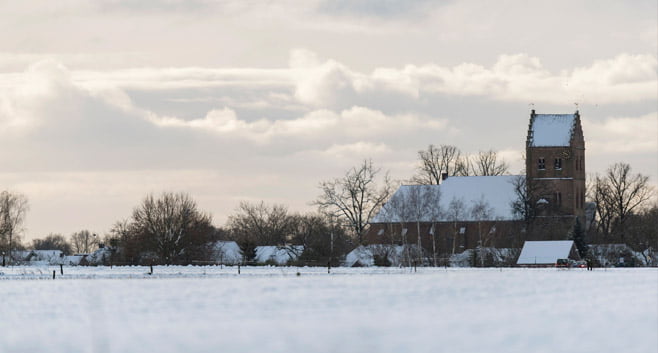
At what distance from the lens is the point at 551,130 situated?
129125 mm

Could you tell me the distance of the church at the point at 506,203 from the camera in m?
115

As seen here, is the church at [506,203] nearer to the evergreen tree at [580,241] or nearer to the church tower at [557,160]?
the church tower at [557,160]

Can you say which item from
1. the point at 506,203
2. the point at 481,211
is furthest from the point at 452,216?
the point at 506,203

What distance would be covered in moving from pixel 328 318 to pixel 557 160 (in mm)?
100480

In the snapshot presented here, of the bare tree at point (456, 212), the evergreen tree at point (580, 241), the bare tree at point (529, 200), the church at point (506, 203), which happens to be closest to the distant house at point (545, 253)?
the evergreen tree at point (580, 241)

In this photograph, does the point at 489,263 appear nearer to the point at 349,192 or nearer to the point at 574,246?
the point at 574,246

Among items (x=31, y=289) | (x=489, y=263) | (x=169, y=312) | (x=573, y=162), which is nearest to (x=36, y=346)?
(x=169, y=312)

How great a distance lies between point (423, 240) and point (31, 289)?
242ft

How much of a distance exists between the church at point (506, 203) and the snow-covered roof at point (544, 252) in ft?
40.3

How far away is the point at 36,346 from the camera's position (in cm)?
2445

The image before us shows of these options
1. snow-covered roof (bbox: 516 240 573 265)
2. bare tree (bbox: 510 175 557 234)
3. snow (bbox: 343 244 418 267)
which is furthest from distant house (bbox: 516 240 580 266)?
bare tree (bbox: 510 175 557 234)

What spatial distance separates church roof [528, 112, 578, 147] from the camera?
12825 cm

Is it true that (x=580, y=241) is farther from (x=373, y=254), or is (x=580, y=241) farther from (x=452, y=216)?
(x=373, y=254)

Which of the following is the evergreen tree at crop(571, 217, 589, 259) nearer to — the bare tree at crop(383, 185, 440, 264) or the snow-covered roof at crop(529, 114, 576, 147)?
the bare tree at crop(383, 185, 440, 264)
